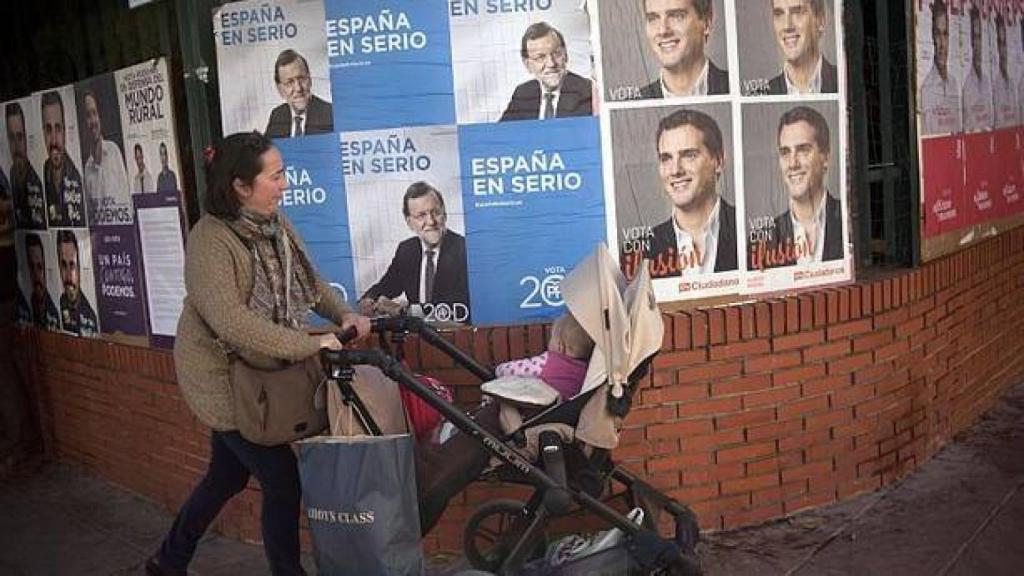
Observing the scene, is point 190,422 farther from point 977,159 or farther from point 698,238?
point 977,159

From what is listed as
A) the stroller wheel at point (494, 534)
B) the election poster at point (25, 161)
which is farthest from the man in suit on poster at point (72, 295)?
the stroller wheel at point (494, 534)

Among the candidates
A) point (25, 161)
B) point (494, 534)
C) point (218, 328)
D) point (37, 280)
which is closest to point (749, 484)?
point (494, 534)

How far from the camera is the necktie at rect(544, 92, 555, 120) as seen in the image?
4086 mm

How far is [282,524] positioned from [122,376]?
6.82 feet

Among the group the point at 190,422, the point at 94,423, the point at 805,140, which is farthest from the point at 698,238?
the point at 94,423

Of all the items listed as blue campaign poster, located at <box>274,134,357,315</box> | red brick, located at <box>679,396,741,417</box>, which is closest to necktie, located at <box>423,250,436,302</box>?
blue campaign poster, located at <box>274,134,357,315</box>

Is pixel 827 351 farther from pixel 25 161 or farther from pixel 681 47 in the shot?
pixel 25 161

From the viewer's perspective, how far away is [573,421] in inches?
126

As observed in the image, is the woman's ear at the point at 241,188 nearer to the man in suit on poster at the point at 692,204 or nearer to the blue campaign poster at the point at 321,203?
the blue campaign poster at the point at 321,203

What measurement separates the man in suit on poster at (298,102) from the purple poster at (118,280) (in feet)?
4.05

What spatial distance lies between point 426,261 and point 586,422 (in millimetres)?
1291

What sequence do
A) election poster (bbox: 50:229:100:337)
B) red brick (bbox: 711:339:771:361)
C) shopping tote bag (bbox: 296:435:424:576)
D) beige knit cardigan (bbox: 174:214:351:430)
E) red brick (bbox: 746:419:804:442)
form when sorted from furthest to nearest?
election poster (bbox: 50:229:100:337) → red brick (bbox: 746:419:804:442) → red brick (bbox: 711:339:771:361) → beige knit cardigan (bbox: 174:214:351:430) → shopping tote bag (bbox: 296:435:424:576)

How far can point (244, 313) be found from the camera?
3191 millimetres

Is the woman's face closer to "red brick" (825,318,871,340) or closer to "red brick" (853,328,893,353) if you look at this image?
"red brick" (825,318,871,340)
